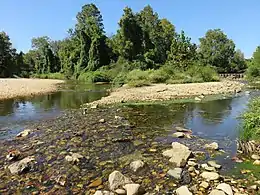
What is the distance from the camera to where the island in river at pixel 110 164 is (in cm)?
593

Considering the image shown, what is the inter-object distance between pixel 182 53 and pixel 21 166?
41713 millimetres

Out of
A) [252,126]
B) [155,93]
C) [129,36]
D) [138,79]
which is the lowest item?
[155,93]

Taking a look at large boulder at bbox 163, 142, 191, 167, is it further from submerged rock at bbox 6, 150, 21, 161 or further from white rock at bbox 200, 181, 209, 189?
submerged rock at bbox 6, 150, 21, 161

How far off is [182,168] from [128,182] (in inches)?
63.7

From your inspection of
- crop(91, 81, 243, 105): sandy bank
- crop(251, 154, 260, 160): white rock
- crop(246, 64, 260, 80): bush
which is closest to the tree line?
crop(246, 64, 260, 80): bush

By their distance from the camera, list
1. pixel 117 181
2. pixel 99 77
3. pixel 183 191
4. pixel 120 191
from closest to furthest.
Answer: pixel 183 191, pixel 120 191, pixel 117 181, pixel 99 77

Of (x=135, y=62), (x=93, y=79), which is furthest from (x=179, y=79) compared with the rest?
(x=93, y=79)

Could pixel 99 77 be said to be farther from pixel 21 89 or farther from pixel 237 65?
pixel 237 65

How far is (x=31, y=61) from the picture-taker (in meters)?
96.5

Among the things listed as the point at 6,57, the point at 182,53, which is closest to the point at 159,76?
the point at 182,53

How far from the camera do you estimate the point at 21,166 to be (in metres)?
7.03

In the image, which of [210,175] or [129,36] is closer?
[210,175]

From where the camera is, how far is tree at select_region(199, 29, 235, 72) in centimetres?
7650

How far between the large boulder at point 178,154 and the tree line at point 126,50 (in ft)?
114
